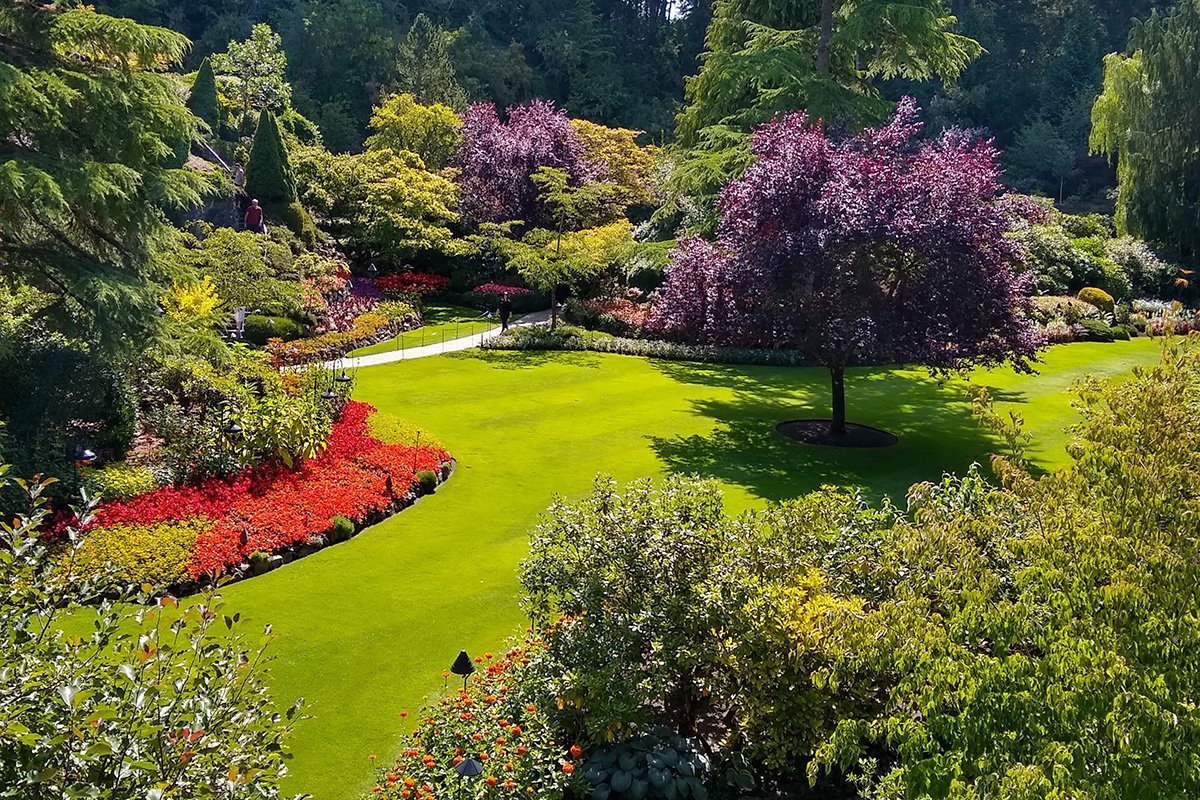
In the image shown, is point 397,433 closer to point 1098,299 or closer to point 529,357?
point 529,357

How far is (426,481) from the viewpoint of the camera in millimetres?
14734

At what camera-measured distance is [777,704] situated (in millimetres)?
7441

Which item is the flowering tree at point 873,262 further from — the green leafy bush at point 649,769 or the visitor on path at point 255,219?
the visitor on path at point 255,219

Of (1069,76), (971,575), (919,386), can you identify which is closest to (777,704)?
(971,575)

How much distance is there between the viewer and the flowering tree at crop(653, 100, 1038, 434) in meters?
16.4

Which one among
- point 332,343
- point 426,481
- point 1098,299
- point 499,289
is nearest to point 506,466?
point 426,481

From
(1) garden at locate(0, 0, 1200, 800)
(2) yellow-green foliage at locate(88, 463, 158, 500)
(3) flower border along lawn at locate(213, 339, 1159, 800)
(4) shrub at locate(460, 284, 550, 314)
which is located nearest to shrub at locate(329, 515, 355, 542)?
(1) garden at locate(0, 0, 1200, 800)

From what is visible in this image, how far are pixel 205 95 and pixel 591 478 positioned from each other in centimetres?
2795

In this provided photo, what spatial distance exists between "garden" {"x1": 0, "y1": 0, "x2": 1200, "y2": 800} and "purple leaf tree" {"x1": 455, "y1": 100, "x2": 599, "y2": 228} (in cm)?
261

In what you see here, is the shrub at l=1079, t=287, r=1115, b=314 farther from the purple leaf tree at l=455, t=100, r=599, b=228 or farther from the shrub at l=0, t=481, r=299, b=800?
the shrub at l=0, t=481, r=299, b=800

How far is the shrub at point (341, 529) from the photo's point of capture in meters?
12.7

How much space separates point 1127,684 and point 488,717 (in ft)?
16.5

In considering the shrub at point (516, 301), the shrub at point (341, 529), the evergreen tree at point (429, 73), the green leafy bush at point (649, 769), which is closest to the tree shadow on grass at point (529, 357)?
the shrub at point (516, 301)

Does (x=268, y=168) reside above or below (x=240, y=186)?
above
